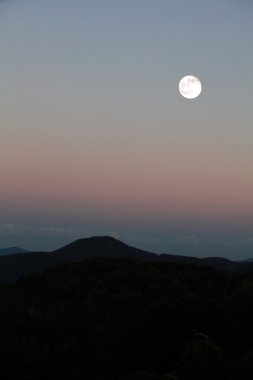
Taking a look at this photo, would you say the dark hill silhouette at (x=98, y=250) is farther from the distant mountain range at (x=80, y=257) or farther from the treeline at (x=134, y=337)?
the treeline at (x=134, y=337)

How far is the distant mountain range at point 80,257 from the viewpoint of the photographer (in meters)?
79.6

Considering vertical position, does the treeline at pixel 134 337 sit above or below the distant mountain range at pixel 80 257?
below

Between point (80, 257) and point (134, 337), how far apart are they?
65569mm

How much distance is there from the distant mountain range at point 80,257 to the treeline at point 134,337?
1924 inches

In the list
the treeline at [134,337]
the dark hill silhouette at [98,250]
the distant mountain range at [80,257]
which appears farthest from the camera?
the dark hill silhouette at [98,250]

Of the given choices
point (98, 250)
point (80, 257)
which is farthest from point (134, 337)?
point (98, 250)

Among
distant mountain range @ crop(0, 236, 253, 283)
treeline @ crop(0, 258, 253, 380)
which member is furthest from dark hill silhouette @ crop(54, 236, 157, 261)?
treeline @ crop(0, 258, 253, 380)

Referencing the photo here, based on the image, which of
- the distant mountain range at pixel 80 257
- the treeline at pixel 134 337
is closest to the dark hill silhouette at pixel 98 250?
the distant mountain range at pixel 80 257

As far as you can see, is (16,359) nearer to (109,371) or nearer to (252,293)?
(109,371)

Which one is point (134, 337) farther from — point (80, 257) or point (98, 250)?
point (98, 250)

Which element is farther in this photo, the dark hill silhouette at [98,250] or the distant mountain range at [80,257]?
the dark hill silhouette at [98,250]

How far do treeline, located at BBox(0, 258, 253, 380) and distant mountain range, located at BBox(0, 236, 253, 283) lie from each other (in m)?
48.9

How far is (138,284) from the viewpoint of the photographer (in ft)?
118

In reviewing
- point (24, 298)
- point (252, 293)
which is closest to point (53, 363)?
point (252, 293)
